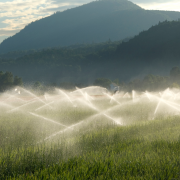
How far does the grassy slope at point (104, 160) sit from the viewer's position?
615 cm

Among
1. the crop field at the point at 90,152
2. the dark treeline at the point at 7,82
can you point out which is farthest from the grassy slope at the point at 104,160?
the dark treeline at the point at 7,82

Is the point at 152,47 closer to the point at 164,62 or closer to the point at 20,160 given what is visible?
the point at 164,62

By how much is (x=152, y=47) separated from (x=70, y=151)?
187 meters

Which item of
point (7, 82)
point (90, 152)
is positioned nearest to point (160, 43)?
point (7, 82)

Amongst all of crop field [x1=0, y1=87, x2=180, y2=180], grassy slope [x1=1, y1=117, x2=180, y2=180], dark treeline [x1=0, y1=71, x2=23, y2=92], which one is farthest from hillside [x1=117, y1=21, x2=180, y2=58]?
grassy slope [x1=1, y1=117, x2=180, y2=180]

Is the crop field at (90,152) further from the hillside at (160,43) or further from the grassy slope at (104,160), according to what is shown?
the hillside at (160,43)

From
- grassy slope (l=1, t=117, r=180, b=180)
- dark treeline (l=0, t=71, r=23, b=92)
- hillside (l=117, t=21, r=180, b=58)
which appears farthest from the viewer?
hillside (l=117, t=21, r=180, b=58)

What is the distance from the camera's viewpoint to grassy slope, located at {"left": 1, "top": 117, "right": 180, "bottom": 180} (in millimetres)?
6148

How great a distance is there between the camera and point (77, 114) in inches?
624

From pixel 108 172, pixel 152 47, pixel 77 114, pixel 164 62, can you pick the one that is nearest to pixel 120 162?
pixel 108 172

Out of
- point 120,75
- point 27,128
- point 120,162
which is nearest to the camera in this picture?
point 120,162

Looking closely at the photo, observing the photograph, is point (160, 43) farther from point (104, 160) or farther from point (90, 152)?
point (104, 160)

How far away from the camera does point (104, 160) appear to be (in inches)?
277

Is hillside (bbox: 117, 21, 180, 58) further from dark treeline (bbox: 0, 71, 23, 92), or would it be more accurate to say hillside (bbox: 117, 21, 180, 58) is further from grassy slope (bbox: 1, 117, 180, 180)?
grassy slope (bbox: 1, 117, 180, 180)
